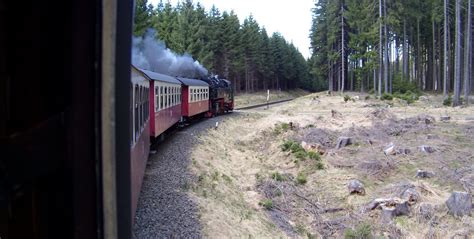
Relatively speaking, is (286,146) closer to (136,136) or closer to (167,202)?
(167,202)

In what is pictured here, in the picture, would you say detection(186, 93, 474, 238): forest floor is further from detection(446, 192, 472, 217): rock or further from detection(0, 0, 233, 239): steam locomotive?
detection(0, 0, 233, 239): steam locomotive

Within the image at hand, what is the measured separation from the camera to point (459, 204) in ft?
33.0

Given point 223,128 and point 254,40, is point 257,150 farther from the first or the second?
point 254,40

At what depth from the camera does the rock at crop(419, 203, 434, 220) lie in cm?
1006

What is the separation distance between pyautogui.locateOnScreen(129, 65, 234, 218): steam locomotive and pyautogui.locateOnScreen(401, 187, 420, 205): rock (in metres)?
6.65

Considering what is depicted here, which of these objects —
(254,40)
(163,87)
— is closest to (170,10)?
(254,40)

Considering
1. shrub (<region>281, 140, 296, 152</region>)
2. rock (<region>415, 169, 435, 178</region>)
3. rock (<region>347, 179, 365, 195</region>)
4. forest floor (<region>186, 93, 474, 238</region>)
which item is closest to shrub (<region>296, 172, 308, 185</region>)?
forest floor (<region>186, 93, 474, 238</region>)

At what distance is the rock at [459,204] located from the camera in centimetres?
993

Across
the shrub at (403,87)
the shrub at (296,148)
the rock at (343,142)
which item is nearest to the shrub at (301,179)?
the shrub at (296,148)

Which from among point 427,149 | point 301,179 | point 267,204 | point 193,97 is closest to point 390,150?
point 427,149

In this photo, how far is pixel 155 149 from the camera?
45.7 ft
